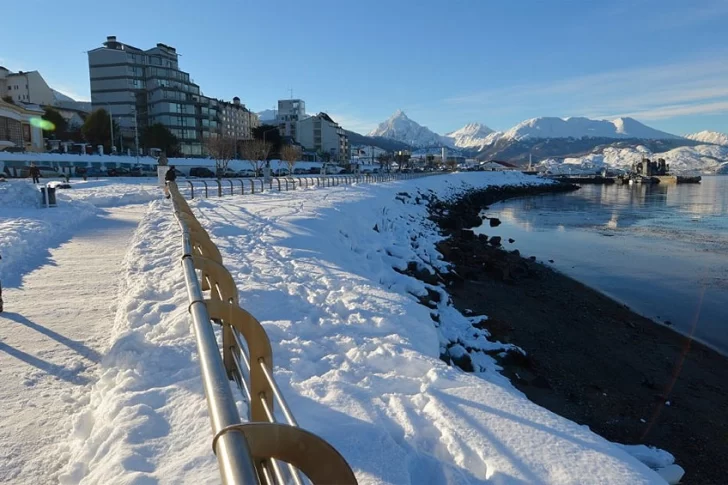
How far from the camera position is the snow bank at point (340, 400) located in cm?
320

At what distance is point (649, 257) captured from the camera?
72.8ft

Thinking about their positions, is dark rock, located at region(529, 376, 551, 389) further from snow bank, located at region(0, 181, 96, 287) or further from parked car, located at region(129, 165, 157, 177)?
parked car, located at region(129, 165, 157, 177)

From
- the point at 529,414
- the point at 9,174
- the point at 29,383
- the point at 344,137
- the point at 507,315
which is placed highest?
the point at 344,137

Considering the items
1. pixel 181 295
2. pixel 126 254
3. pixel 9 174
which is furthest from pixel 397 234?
pixel 9 174

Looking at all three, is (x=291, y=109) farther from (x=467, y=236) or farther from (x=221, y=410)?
(x=221, y=410)

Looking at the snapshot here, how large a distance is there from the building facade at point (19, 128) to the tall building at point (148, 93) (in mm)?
29098

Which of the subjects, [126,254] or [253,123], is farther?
[253,123]

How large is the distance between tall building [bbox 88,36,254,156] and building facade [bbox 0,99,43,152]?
29.1 meters

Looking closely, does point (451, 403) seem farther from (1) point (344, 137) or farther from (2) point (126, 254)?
(1) point (344, 137)

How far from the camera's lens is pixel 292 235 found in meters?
11.0

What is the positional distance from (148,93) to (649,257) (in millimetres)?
84266

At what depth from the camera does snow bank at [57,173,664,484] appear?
3.20 meters

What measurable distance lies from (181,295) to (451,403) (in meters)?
3.71

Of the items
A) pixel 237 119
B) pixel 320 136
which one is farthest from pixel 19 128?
pixel 320 136
